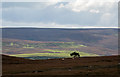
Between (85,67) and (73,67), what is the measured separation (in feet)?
7.57

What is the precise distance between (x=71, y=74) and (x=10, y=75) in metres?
9.69

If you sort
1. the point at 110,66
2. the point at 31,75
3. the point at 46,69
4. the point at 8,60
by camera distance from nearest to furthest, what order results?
the point at 31,75
the point at 46,69
the point at 110,66
the point at 8,60

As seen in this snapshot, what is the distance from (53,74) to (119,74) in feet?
34.2

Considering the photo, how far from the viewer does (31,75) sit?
125 ft

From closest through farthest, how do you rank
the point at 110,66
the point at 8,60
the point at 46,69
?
the point at 46,69, the point at 110,66, the point at 8,60

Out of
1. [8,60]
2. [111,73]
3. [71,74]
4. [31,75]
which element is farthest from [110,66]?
[8,60]

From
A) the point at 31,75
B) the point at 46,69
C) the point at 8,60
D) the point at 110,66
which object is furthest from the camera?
the point at 8,60

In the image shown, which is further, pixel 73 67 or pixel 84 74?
pixel 73 67

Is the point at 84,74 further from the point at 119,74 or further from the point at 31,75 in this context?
the point at 31,75

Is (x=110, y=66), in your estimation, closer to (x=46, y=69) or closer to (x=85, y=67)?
(x=85, y=67)

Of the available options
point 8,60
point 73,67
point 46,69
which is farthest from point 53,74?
point 8,60

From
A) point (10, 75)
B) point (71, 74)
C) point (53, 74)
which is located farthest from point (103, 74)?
point (10, 75)

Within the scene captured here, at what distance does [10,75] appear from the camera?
3906 centimetres

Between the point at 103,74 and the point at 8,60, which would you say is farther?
the point at 8,60
